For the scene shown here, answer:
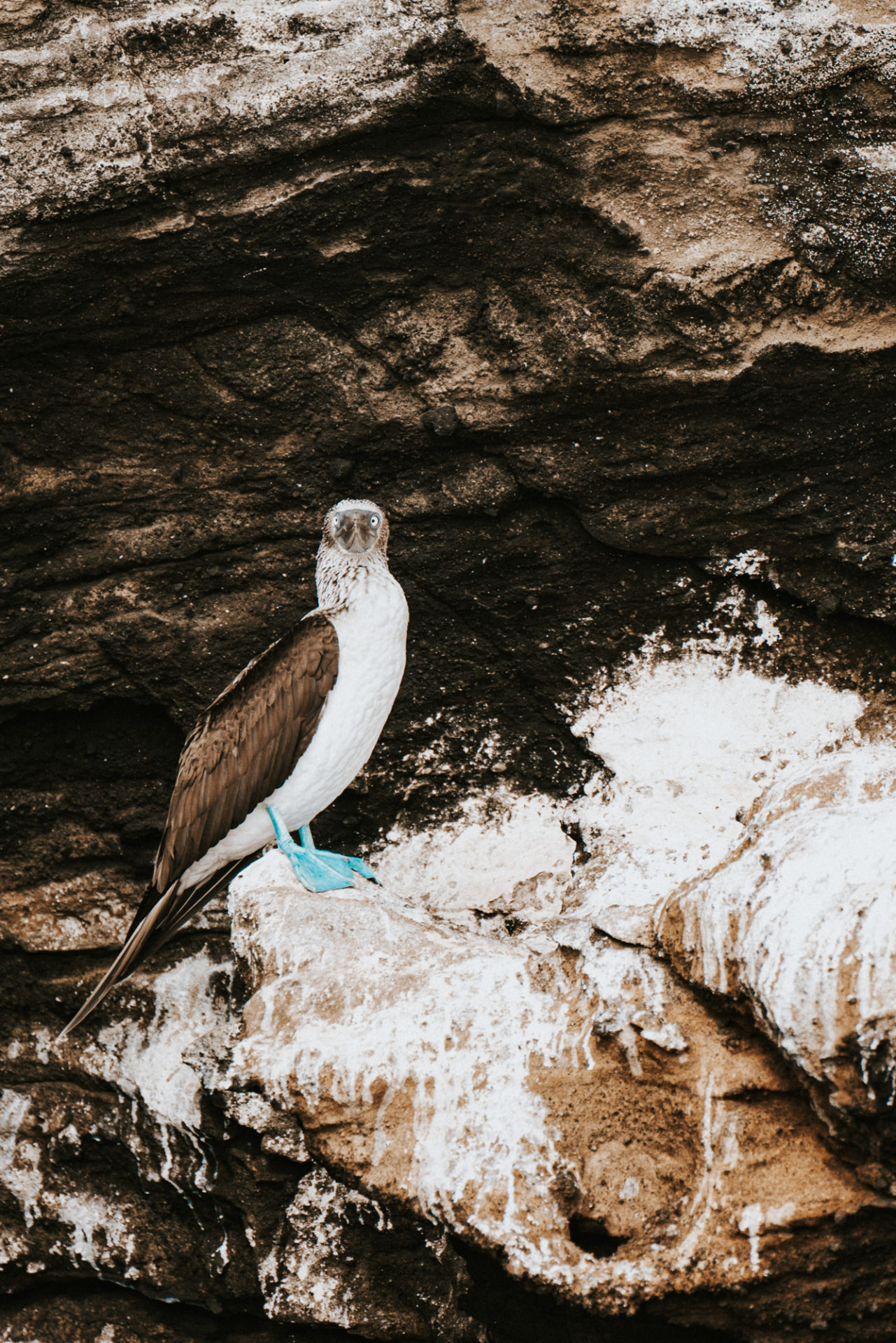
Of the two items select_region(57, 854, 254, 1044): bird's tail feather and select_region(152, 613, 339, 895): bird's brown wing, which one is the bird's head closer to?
select_region(152, 613, 339, 895): bird's brown wing

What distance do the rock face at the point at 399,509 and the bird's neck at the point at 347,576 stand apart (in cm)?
68

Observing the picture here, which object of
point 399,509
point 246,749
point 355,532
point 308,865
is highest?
point 355,532

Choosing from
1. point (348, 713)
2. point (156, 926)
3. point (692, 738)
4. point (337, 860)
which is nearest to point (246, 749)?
point (348, 713)

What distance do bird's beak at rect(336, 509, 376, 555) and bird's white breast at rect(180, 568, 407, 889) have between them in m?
0.09

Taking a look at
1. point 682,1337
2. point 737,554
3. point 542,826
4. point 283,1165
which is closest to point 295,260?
point 737,554

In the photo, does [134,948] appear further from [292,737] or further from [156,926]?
[292,737]

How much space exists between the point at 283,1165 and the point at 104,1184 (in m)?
0.82

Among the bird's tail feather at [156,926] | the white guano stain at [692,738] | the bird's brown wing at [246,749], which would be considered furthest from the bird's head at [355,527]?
the white guano stain at [692,738]

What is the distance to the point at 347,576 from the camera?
337 cm

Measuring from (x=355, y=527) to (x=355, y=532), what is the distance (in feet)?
0.05

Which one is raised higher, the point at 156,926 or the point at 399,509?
the point at 399,509

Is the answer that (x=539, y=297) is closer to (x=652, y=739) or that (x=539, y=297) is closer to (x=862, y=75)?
(x=862, y=75)

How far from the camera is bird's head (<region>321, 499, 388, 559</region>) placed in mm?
3289

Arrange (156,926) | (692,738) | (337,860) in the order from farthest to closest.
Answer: (692,738), (337,860), (156,926)
